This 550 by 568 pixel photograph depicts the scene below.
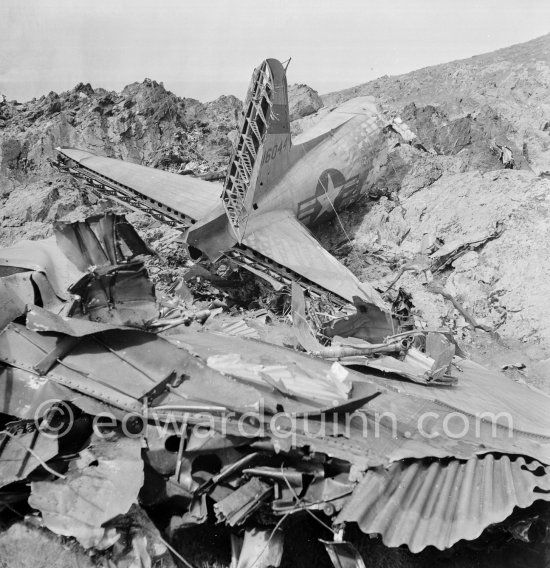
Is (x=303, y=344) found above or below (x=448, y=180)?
below

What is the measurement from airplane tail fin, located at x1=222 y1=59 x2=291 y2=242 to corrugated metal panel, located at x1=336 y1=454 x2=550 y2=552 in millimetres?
7621

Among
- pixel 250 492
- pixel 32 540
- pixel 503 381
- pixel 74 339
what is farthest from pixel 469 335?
pixel 32 540

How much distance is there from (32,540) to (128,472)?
1.16 meters

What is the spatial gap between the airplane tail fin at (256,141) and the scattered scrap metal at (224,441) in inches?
229

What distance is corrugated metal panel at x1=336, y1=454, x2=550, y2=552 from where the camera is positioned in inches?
177

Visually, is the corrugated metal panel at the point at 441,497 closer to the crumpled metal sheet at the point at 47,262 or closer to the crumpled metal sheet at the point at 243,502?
the crumpled metal sheet at the point at 243,502

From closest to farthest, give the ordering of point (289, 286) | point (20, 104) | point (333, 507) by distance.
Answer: point (333, 507) < point (289, 286) < point (20, 104)

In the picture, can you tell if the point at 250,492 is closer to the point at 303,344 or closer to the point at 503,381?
the point at 303,344

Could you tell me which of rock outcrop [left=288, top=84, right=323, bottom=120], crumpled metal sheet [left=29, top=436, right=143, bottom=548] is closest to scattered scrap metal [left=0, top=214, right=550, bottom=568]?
crumpled metal sheet [left=29, top=436, right=143, bottom=548]

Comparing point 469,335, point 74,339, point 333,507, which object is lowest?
point 469,335

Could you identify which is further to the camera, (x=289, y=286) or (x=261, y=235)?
(x=261, y=235)

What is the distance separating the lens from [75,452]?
5395 millimetres

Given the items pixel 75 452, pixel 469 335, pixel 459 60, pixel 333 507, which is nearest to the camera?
pixel 333 507

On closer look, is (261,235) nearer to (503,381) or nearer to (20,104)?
(503,381)
